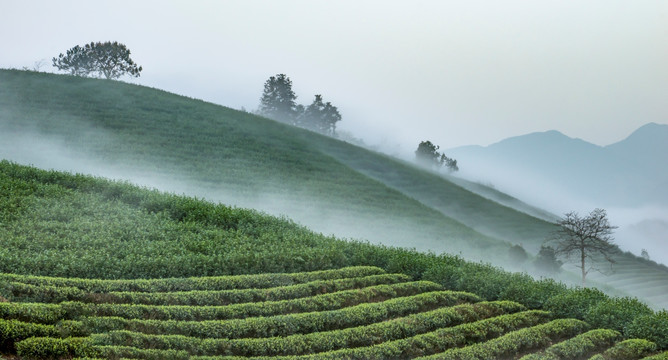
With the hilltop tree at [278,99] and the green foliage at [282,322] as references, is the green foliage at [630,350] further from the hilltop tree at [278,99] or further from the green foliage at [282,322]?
the hilltop tree at [278,99]

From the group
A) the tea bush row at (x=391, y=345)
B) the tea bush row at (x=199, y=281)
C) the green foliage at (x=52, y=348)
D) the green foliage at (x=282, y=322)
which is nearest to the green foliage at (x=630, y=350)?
the tea bush row at (x=391, y=345)

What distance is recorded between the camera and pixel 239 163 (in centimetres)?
3278

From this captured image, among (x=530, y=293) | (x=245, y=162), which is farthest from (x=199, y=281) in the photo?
(x=245, y=162)

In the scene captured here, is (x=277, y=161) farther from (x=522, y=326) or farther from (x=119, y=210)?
(x=522, y=326)

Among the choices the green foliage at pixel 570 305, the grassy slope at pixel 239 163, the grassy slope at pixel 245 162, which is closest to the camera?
the green foliage at pixel 570 305

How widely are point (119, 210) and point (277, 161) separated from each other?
55.2 feet

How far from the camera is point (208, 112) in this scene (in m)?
41.3

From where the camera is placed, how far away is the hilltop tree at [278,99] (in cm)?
7475

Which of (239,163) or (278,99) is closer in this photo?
(239,163)

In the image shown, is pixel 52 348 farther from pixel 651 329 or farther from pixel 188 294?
pixel 651 329

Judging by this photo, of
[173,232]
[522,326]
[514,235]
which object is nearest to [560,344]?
[522,326]

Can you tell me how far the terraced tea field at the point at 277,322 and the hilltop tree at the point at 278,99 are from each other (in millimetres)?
60276

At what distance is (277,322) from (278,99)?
210ft

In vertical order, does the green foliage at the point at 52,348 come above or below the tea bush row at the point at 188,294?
below
